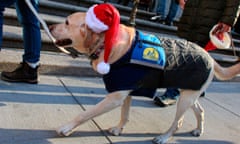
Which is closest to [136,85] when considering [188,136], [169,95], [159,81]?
[159,81]

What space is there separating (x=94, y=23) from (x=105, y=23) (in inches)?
3.3

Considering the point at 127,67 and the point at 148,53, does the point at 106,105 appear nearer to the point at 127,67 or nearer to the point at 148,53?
the point at 127,67

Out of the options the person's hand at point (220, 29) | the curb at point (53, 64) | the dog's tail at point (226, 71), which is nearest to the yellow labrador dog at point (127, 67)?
the dog's tail at point (226, 71)

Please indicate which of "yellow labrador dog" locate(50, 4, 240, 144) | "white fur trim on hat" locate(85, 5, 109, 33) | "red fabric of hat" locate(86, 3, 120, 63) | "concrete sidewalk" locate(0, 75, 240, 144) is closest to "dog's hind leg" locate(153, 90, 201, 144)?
"yellow labrador dog" locate(50, 4, 240, 144)

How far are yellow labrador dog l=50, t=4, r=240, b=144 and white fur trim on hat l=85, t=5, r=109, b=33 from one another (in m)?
0.05

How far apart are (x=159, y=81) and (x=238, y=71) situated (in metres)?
0.85

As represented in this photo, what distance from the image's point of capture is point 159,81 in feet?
8.57

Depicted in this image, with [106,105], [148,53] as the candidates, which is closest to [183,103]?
[148,53]

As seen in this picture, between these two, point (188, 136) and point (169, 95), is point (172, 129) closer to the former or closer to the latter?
point (188, 136)

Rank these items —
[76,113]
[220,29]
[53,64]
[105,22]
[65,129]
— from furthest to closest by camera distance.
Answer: [53,64], [220,29], [76,113], [65,129], [105,22]

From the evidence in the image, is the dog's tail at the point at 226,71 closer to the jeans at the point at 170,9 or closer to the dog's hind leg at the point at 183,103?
the dog's hind leg at the point at 183,103

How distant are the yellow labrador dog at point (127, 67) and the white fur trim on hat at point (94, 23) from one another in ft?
0.18

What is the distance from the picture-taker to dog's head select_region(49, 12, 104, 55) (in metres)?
2.36

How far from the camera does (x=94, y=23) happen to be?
226 cm
